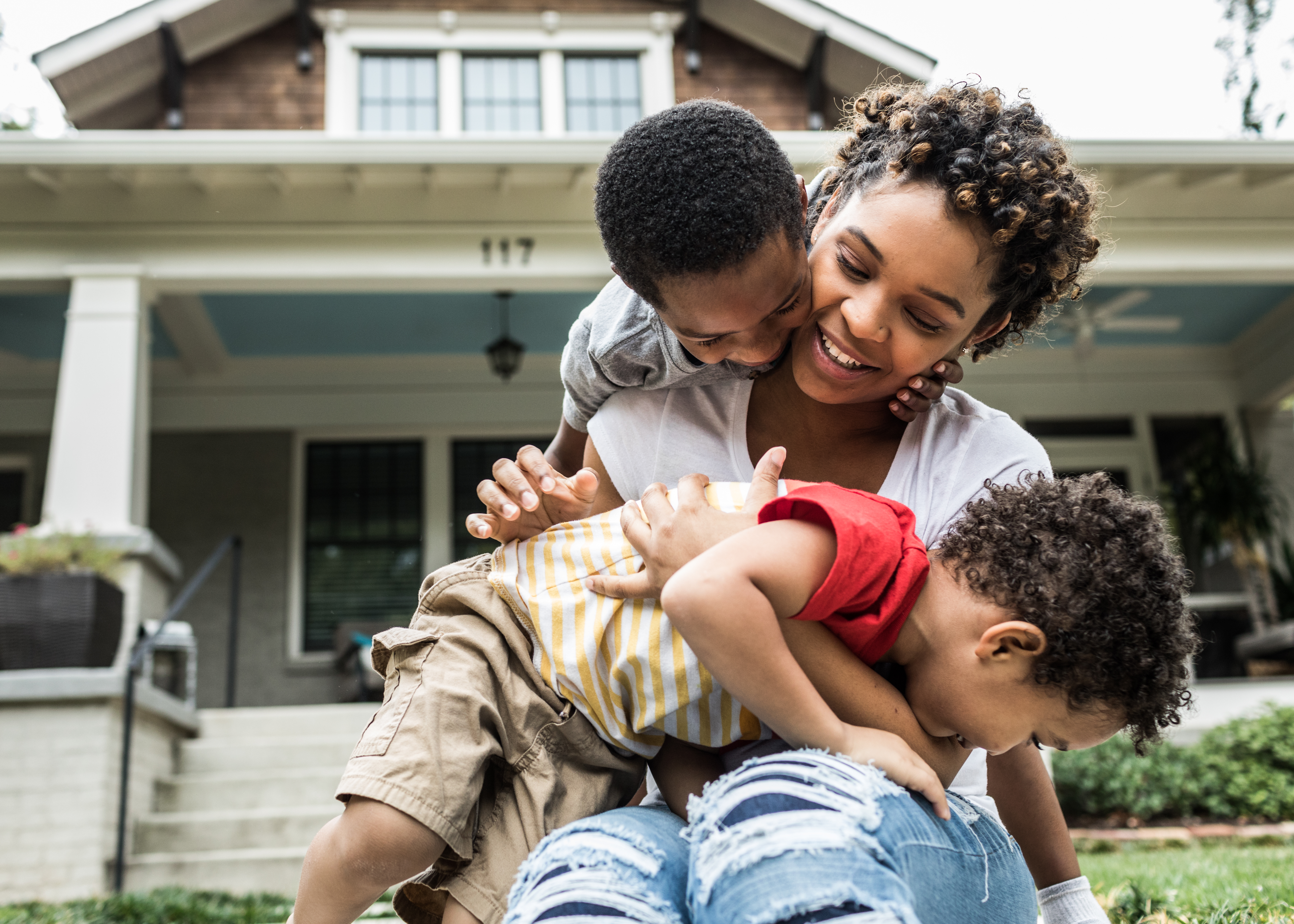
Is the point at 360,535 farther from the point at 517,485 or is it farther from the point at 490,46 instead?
the point at 517,485

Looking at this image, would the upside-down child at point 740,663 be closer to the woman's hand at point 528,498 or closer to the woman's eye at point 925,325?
the woman's hand at point 528,498

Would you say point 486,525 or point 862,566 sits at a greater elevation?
point 486,525

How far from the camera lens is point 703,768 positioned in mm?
1565

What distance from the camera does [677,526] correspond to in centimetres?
146

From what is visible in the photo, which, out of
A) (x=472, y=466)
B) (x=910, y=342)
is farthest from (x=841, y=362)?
(x=472, y=466)

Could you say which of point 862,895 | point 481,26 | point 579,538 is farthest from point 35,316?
point 862,895

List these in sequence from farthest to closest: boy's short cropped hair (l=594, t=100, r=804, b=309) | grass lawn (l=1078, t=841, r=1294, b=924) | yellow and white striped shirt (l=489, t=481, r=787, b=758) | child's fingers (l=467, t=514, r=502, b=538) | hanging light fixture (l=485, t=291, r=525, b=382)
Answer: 1. hanging light fixture (l=485, t=291, r=525, b=382)
2. grass lawn (l=1078, t=841, r=1294, b=924)
3. child's fingers (l=467, t=514, r=502, b=538)
4. boy's short cropped hair (l=594, t=100, r=804, b=309)
5. yellow and white striped shirt (l=489, t=481, r=787, b=758)

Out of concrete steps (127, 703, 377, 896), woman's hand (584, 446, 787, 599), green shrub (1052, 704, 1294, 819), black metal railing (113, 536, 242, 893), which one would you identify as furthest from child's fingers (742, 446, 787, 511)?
green shrub (1052, 704, 1294, 819)

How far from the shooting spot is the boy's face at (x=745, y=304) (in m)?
1.67

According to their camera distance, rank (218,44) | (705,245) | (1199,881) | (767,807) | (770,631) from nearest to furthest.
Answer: (767,807) < (770,631) < (705,245) < (1199,881) < (218,44)

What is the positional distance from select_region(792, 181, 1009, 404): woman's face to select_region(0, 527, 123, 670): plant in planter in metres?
4.93

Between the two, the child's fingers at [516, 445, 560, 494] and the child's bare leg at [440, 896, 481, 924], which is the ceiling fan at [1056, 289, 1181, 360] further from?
the child's bare leg at [440, 896, 481, 924]

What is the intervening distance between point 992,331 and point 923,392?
0.64 feet

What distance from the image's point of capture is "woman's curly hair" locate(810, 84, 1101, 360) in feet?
5.57
